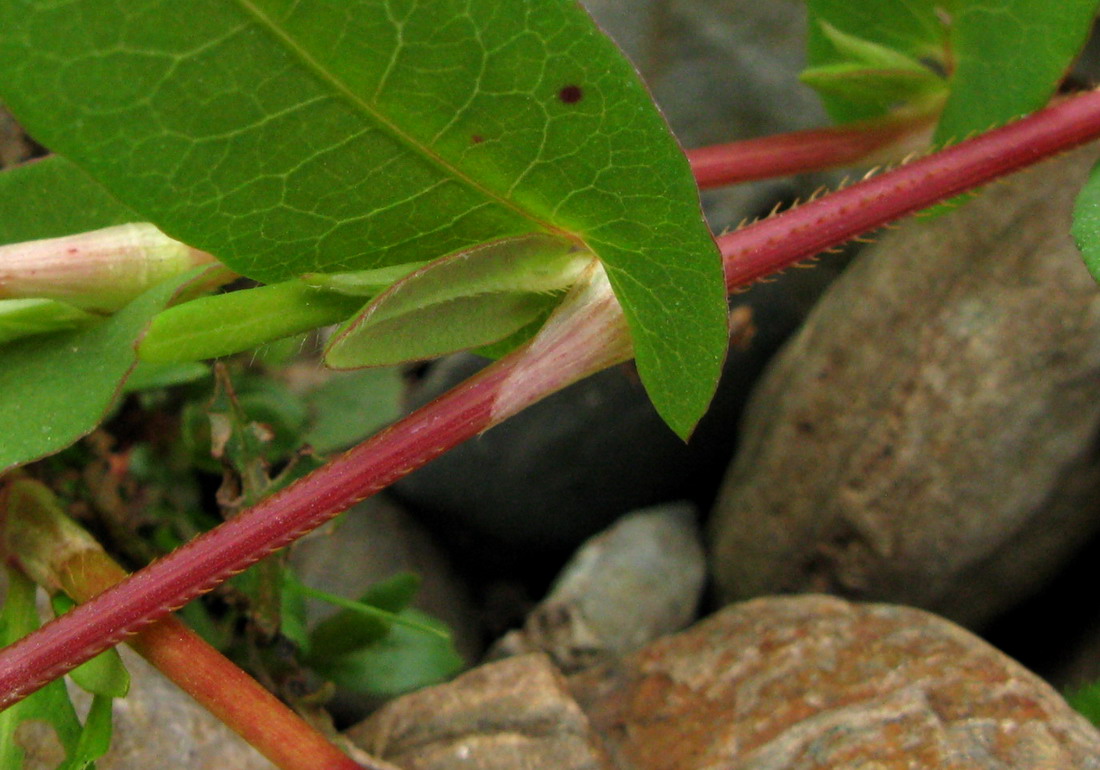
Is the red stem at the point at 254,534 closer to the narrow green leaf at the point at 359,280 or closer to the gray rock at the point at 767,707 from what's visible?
the narrow green leaf at the point at 359,280

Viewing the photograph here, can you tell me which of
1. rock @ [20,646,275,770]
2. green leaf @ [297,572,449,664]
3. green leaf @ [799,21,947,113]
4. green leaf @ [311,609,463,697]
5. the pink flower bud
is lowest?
green leaf @ [311,609,463,697]

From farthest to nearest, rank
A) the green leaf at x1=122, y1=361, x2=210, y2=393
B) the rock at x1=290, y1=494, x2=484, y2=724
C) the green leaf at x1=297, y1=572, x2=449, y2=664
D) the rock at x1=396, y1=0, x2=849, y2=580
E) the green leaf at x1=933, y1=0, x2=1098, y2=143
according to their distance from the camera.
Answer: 1. the rock at x1=396, y1=0, x2=849, y2=580
2. the rock at x1=290, y1=494, x2=484, y2=724
3. the green leaf at x1=297, y1=572, x2=449, y2=664
4. the green leaf at x1=122, y1=361, x2=210, y2=393
5. the green leaf at x1=933, y1=0, x2=1098, y2=143

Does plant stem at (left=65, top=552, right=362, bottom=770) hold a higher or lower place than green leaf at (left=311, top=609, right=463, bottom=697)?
higher

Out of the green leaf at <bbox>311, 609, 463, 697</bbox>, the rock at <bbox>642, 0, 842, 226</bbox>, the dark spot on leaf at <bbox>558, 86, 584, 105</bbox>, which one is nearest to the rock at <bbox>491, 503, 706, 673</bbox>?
the green leaf at <bbox>311, 609, 463, 697</bbox>

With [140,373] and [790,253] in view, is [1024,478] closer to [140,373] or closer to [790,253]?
[790,253]

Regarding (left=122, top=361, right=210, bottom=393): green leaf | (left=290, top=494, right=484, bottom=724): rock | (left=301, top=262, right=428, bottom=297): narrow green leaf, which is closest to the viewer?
(left=301, top=262, right=428, bottom=297): narrow green leaf

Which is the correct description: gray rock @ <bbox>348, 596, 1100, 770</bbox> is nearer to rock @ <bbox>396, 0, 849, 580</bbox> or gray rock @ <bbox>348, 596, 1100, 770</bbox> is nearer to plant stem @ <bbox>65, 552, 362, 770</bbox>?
plant stem @ <bbox>65, 552, 362, 770</bbox>
